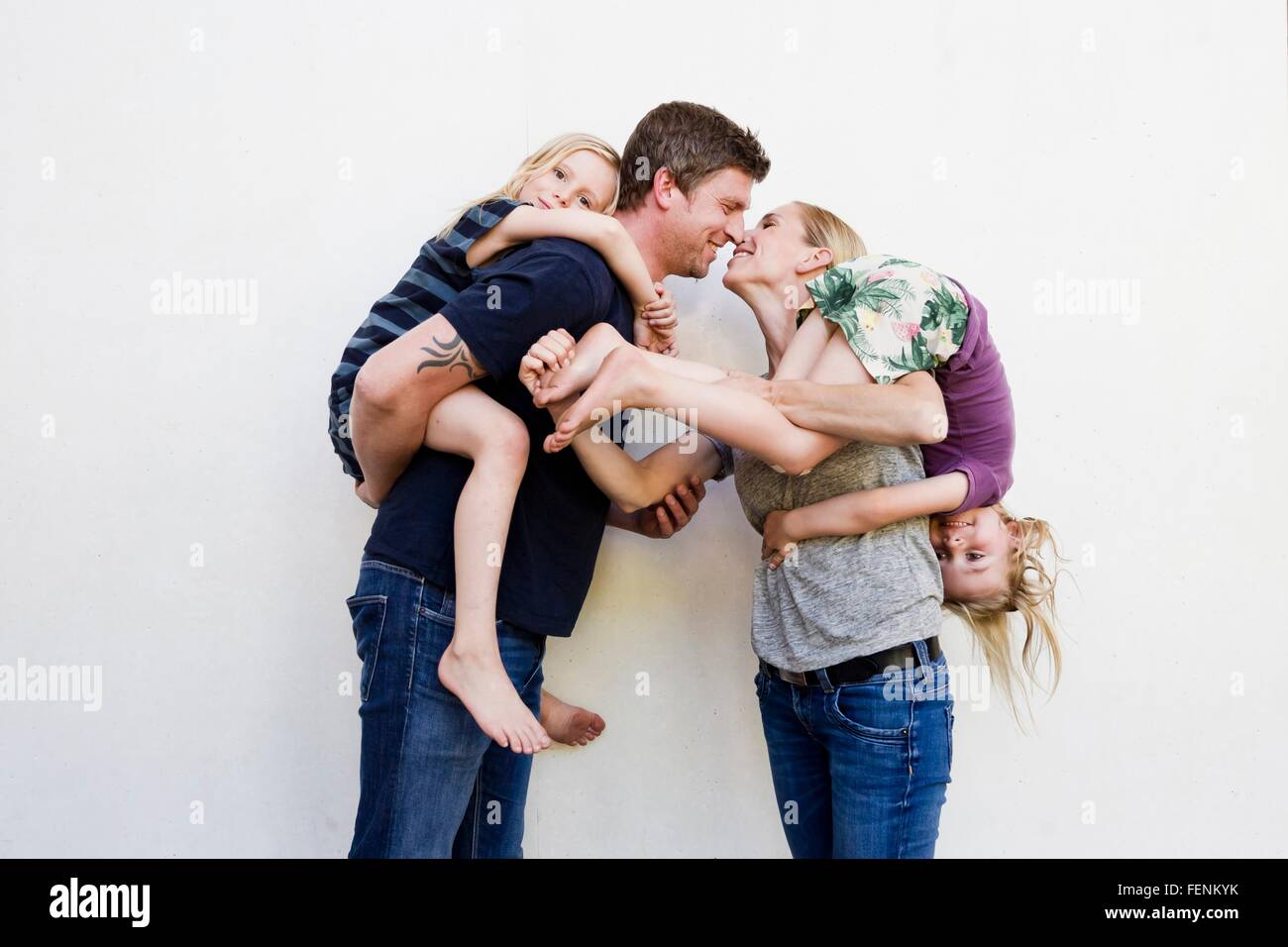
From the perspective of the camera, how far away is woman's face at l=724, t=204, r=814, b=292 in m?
1.86

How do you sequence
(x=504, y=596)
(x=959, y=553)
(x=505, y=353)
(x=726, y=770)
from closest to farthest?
(x=505, y=353)
(x=504, y=596)
(x=959, y=553)
(x=726, y=770)

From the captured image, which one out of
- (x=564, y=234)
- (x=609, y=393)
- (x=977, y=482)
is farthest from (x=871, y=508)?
(x=564, y=234)

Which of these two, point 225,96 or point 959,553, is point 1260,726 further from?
point 225,96

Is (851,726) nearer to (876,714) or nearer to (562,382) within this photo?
(876,714)

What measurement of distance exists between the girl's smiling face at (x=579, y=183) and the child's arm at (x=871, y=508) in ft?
2.37

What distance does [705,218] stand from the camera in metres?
1.87

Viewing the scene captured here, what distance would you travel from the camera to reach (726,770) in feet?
7.23

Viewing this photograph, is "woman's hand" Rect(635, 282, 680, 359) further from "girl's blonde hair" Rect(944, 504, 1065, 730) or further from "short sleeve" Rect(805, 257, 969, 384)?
"girl's blonde hair" Rect(944, 504, 1065, 730)

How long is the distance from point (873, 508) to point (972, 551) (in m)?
0.31

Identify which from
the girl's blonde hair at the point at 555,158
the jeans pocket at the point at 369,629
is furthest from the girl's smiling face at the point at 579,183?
the jeans pocket at the point at 369,629

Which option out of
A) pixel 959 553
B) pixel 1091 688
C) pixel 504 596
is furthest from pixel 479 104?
pixel 1091 688

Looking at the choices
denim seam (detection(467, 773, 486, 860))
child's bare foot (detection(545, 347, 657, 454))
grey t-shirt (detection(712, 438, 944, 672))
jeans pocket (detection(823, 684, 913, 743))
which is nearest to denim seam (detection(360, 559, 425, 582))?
child's bare foot (detection(545, 347, 657, 454))

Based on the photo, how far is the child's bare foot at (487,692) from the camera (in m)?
1.49

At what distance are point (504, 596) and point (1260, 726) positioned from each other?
1.81m
